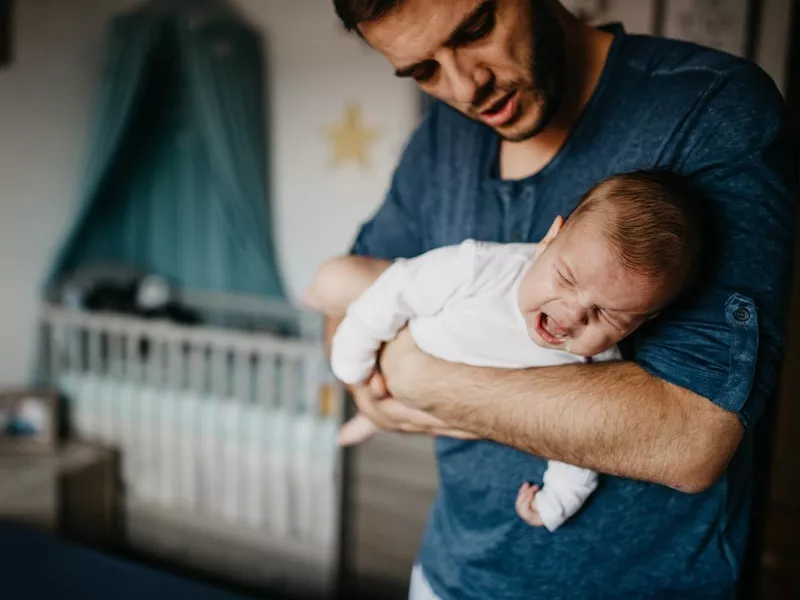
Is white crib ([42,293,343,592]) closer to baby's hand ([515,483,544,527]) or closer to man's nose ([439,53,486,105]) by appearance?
baby's hand ([515,483,544,527])

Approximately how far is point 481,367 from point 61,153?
3.21m

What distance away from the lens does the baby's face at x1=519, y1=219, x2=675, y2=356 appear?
0.76 m

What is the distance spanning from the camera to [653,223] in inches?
29.0

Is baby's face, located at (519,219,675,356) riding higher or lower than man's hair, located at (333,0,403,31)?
lower

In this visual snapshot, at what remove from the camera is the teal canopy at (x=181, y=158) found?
10.8 ft

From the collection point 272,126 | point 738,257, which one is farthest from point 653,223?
point 272,126

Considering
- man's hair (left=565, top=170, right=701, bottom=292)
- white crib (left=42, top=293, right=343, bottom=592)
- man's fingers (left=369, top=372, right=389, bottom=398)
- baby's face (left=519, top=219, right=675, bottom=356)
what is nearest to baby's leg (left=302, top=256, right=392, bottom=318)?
man's fingers (left=369, top=372, right=389, bottom=398)

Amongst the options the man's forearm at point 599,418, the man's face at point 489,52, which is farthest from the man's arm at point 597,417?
the man's face at point 489,52

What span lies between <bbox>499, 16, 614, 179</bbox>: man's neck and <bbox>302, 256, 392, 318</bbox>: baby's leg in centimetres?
27

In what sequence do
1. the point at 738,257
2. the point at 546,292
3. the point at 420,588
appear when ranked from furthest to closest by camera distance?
1. the point at 420,588
2. the point at 546,292
3. the point at 738,257

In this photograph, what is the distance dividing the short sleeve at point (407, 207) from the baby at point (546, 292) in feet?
0.20

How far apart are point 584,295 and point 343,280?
38 centimetres

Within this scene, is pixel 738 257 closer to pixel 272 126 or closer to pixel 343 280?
pixel 343 280

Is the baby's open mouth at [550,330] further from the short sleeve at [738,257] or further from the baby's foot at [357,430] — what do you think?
the baby's foot at [357,430]
